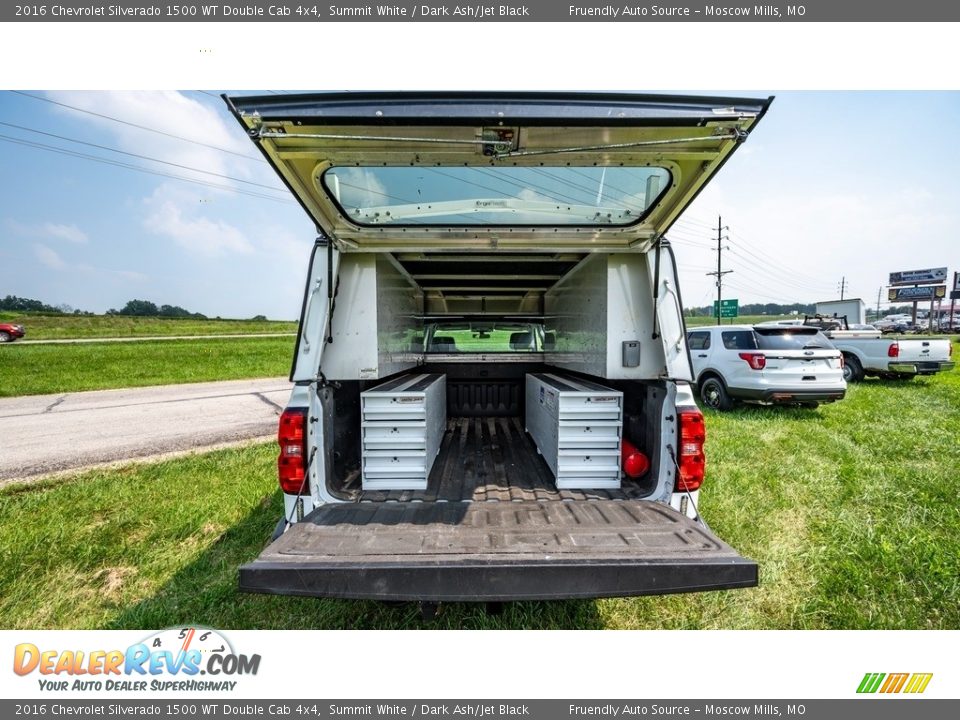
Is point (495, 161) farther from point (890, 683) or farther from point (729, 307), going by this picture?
point (729, 307)

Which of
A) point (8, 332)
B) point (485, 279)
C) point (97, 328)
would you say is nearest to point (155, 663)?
point (485, 279)

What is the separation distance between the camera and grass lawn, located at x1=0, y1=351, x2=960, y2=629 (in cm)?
225

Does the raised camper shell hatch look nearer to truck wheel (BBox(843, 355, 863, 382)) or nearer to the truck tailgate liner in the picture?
the truck tailgate liner

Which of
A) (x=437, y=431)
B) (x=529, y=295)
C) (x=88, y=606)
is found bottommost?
(x=88, y=606)

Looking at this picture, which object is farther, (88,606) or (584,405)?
(584,405)

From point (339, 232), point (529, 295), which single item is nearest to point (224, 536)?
point (339, 232)

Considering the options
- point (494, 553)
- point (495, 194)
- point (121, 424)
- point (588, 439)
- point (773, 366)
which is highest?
point (495, 194)

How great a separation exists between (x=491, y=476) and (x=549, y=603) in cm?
96

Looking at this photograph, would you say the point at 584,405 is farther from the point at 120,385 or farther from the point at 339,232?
the point at 120,385

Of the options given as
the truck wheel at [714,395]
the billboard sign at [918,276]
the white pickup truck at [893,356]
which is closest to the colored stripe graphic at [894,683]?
the truck wheel at [714,395]

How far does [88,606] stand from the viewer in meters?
2.36

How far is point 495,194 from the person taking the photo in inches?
88.5

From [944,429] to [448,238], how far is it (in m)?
8.22

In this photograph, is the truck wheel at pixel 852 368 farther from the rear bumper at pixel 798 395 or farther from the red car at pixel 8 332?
the red car at pixel 8 332
